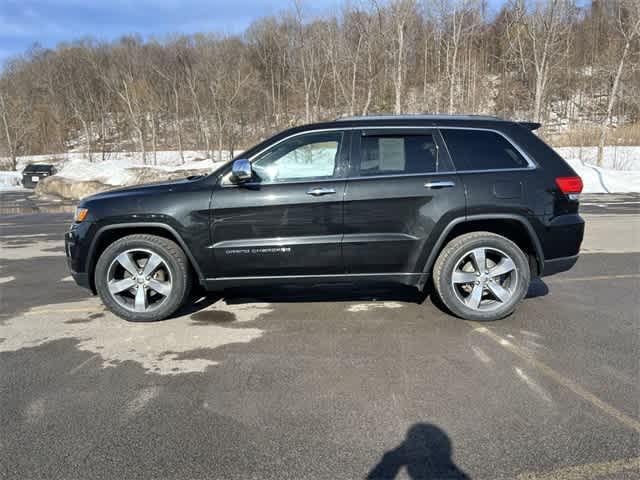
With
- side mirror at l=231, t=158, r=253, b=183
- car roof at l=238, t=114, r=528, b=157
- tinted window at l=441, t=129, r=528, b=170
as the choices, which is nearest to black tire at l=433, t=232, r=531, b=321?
tinted window at l=441, t=129, r=528, b=170

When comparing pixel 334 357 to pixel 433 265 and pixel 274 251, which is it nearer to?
pixel 274 251

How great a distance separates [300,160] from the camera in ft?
13.1

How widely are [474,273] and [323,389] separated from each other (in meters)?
1.99

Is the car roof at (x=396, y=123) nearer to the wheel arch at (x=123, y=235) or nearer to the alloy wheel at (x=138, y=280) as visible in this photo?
the wheel arch at (x=123, y=235)

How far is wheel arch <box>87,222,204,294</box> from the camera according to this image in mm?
3955

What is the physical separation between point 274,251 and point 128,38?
65.4 m

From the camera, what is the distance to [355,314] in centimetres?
423

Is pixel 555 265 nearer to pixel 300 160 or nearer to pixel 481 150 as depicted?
pixel 481 150

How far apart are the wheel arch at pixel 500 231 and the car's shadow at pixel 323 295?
745 millimetres

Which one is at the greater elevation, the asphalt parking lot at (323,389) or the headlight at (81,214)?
the headlight at (81,214)

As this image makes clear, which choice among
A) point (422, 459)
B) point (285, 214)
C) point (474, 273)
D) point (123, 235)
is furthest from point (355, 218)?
point (123, 235)

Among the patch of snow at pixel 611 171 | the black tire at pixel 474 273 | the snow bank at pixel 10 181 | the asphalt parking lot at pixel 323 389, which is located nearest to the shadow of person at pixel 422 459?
the asphalt parking lot at pixel 323 389

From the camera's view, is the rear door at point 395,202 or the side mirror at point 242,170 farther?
the rear door at point 395,202

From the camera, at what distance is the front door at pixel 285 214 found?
3.85 meters
